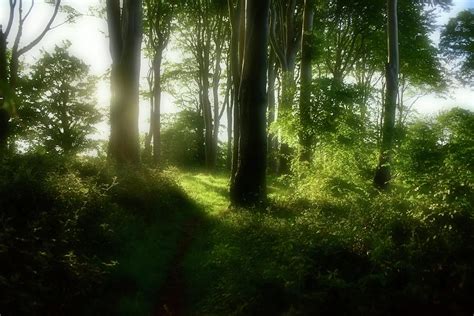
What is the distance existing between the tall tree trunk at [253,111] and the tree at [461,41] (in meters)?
24.4

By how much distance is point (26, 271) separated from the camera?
4.91 m

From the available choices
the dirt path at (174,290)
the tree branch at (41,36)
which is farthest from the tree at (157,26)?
the dirt path at (174,290)

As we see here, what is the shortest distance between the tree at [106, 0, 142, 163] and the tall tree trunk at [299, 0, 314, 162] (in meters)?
6.11

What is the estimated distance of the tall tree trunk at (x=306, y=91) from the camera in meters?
14.1

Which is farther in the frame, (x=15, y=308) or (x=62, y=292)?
(x=62, y=292)

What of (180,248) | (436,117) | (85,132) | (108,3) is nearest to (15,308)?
(180,248)

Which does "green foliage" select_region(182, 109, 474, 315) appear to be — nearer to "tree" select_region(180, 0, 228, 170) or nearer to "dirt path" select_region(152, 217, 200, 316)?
"dirt path" select_region(152, 217, 200, 316)

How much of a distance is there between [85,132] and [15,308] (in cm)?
2552

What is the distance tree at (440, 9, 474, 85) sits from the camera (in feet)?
94.2

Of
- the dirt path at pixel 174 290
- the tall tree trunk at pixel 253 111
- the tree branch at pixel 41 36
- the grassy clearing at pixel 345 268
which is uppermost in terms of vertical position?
the tree branch at pixel 41 36

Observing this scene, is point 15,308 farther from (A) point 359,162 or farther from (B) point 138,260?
(A) point 359,162

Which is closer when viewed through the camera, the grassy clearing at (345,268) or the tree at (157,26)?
the grassy clearing at (345,268)

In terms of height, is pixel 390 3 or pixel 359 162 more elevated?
pixel 390 3

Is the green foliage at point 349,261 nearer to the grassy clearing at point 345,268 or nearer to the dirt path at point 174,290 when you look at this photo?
the grassy clearing at point 345,268
